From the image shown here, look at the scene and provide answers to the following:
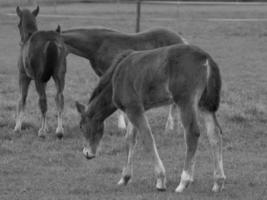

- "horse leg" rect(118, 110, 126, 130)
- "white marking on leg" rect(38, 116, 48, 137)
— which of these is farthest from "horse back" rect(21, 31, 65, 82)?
"horse leg" rect(118, 110, 126, 130)

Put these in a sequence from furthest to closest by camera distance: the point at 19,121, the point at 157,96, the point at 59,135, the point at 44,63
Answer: the point at 19,121 < the point at 44,63 < the point at 59,135 < the point at 157,96

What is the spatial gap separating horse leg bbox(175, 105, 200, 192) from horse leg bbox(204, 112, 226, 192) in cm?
30

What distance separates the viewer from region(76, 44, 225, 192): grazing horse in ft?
23.7

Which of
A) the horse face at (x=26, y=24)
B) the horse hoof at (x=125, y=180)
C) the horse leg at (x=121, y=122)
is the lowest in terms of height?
the horse leg at (x=121, y=122)

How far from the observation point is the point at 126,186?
775 centimetres

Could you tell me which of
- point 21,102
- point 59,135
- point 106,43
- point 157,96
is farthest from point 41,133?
point 157,96

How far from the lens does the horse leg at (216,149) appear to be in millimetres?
7406

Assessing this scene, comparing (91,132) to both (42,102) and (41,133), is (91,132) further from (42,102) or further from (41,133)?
(42,102)

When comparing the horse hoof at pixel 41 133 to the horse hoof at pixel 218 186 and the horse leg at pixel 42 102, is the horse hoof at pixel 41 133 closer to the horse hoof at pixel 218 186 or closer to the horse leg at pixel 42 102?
the horse leg at pixel 42 102

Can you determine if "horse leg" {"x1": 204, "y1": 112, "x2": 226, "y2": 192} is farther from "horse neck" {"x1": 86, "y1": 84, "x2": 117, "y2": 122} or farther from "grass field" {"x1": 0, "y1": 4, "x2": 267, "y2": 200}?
"horse neck" {"x1": 86, "y1": 84, "x2": 117, "y2": 122}

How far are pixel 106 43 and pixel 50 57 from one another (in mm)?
1034

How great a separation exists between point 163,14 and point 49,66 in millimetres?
26776

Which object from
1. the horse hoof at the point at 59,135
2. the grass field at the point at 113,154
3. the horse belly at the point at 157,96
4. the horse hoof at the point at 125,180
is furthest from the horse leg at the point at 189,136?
the horse hoof at the point at 59,135

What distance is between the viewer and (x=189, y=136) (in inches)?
284
